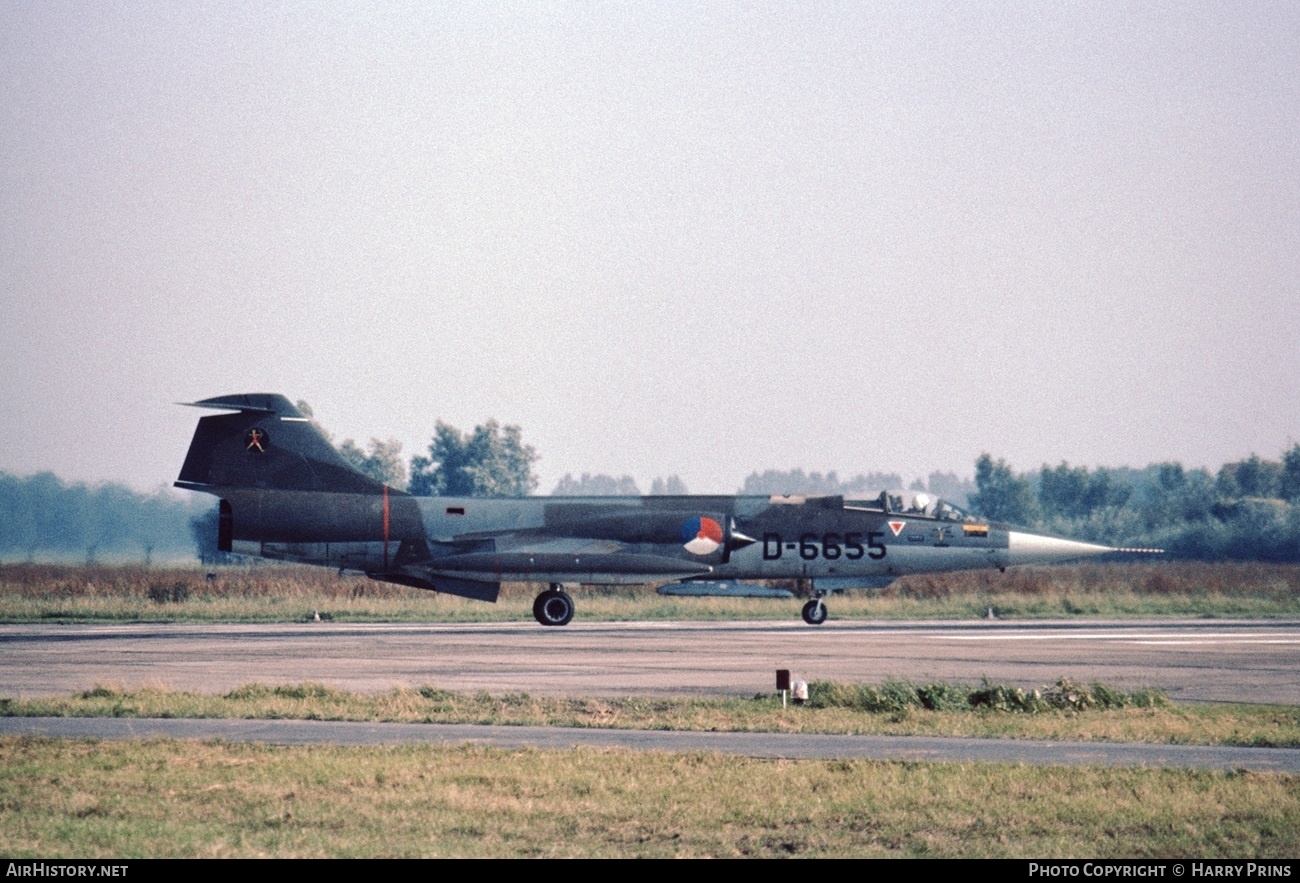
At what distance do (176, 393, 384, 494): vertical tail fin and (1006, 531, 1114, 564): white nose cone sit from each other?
18.0m

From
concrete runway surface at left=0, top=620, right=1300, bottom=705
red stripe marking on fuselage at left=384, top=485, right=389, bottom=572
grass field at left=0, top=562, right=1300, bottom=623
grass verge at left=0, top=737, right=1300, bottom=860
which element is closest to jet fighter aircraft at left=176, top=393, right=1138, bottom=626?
red stripe marking on fuselage at left=384, top=485, right=389, bottom=572

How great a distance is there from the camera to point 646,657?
2731 cm

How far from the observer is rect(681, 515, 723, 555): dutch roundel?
36.4 meters

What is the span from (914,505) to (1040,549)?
3994 millimetres

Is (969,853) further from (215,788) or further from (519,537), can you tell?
(519,537)

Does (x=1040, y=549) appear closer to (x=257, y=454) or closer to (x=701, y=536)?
(x=701, y=536)

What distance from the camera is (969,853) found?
11055 mm

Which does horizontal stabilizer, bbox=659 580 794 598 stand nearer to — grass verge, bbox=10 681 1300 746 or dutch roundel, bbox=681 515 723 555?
dutch roundel, bbox=681 515 723 555

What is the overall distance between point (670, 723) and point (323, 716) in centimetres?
480

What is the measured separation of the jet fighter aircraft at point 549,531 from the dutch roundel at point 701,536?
0.04 meters

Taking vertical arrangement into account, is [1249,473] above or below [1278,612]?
above
